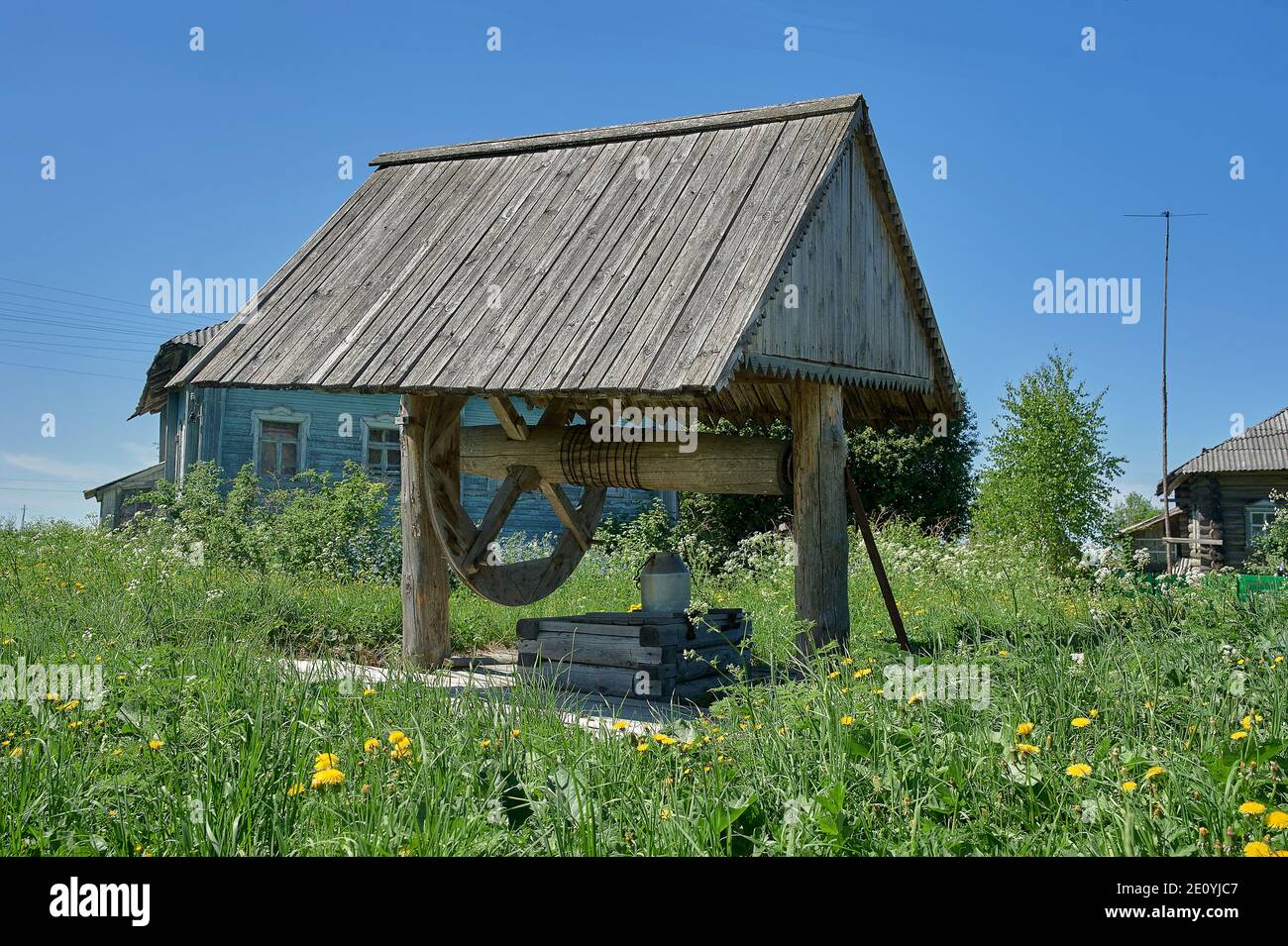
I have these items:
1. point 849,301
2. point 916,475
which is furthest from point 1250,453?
point 849,301

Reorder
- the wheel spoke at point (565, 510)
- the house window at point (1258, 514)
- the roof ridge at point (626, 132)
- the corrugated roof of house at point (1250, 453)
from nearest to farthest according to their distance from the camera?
the roof ridge at point (626, 132) < the wheel spoke at point (565, 510) < the corrugated roof of house at point (1250, 453) < the house window at point (1258, 514)

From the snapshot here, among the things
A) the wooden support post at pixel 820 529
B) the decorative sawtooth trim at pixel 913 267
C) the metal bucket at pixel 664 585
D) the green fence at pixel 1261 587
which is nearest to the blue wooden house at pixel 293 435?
the decorative sawtooth trim at pixel 913 267

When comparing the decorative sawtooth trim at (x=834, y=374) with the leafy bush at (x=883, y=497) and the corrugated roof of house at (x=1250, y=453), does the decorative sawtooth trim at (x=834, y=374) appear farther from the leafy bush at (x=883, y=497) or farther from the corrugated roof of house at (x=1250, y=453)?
the corrugated roof of house at (x=1250, y=453)

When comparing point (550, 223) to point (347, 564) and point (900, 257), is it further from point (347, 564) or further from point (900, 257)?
point (347, 564)

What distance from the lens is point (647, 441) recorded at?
8.70 m

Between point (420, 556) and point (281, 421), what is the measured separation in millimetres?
12161

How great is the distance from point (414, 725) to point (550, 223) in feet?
17.4

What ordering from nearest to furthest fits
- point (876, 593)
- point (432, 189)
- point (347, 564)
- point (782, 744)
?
1. point (782, 744)
2. point (432, 189)
3. point (876, 593)
4. point (347, 564)

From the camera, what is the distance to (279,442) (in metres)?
20.2

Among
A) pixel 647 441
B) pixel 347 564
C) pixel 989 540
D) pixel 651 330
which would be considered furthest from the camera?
pixel 989 540

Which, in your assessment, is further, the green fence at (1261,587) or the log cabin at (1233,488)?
the log cabin at (1233,488)

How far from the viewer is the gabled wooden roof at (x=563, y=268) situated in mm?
7059

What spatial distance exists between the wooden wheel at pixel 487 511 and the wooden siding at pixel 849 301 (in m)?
2.51
